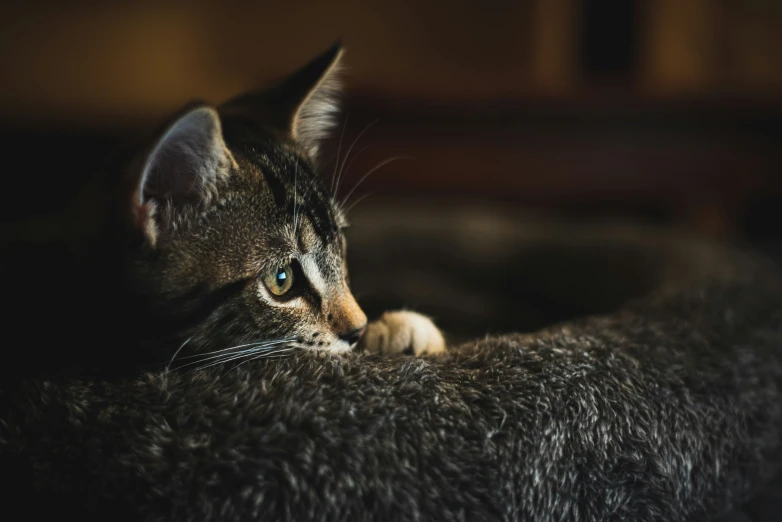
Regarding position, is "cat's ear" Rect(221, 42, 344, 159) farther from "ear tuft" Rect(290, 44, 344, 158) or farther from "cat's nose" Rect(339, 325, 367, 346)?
"cat's nose" Rect(339, 325, 367, 346)

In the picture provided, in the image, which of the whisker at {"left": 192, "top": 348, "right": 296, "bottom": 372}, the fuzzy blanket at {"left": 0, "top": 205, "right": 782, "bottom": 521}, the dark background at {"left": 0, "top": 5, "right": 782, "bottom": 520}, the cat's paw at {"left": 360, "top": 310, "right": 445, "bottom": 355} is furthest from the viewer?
the dark background at {"left": 0, "top": 5, "right": 782, "bottom": 520}

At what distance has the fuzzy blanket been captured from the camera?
58cm

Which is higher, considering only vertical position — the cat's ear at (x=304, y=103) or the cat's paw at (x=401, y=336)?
the cat's ear at (x=304, y=103)

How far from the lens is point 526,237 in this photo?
4.96ft

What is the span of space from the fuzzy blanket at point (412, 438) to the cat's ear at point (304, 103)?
1.27 ft

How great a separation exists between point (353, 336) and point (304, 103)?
13.8 inches

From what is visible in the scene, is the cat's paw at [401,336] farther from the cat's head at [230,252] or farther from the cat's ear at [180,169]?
the cat's ear at [180,169]

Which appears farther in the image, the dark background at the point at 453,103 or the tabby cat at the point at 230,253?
the dark background at the point at 453,103

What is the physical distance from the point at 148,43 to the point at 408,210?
1.12 metres

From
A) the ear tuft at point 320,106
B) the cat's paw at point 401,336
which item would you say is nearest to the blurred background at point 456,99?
the ear tuft at point 320,106

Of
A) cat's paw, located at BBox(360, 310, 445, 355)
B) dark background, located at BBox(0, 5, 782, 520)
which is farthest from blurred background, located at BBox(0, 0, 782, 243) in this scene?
cat's paw, located at BBox(360, 310, 445, 355)

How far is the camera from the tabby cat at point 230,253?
2.27ft

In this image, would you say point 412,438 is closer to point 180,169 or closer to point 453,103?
point 180,169

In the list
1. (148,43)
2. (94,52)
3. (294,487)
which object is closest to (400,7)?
(148,43)
